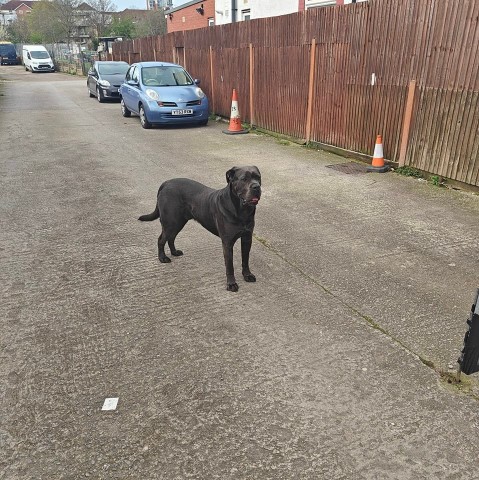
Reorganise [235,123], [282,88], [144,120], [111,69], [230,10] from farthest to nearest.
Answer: [230,10]
[111,69]
[144,120]
[235,123]
[282,88]

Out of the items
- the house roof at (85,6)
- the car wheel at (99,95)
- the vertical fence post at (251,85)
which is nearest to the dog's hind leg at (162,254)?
the vertical fence post at (251,85)

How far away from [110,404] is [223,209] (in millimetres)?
1668

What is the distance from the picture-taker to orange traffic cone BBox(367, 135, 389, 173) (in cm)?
756

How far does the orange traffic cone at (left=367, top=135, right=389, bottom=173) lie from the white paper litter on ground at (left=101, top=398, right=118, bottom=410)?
6284 millimetres

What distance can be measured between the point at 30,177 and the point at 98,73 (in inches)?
475

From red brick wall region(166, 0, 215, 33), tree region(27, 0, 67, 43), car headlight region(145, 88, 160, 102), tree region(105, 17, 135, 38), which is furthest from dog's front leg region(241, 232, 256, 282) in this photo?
tree region(27, 0, 67, 43)

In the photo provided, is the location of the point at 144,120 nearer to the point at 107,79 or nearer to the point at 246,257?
the point at 107,79

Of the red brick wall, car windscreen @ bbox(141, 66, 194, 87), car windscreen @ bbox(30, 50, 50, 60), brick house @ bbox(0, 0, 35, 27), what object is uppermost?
brick house @ bbox(0, 0, 35, 27)

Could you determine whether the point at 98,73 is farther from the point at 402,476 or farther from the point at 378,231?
the point at 402,476

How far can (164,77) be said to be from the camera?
487 inches

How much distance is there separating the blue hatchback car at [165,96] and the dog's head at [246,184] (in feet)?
29.3

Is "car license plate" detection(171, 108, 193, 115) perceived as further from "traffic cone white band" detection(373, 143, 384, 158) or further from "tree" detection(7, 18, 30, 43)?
"tree" detection(7, 18, 30, 43)

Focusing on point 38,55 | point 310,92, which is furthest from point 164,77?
point 38,55

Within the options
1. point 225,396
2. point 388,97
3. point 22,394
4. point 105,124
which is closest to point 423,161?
point 388,97
